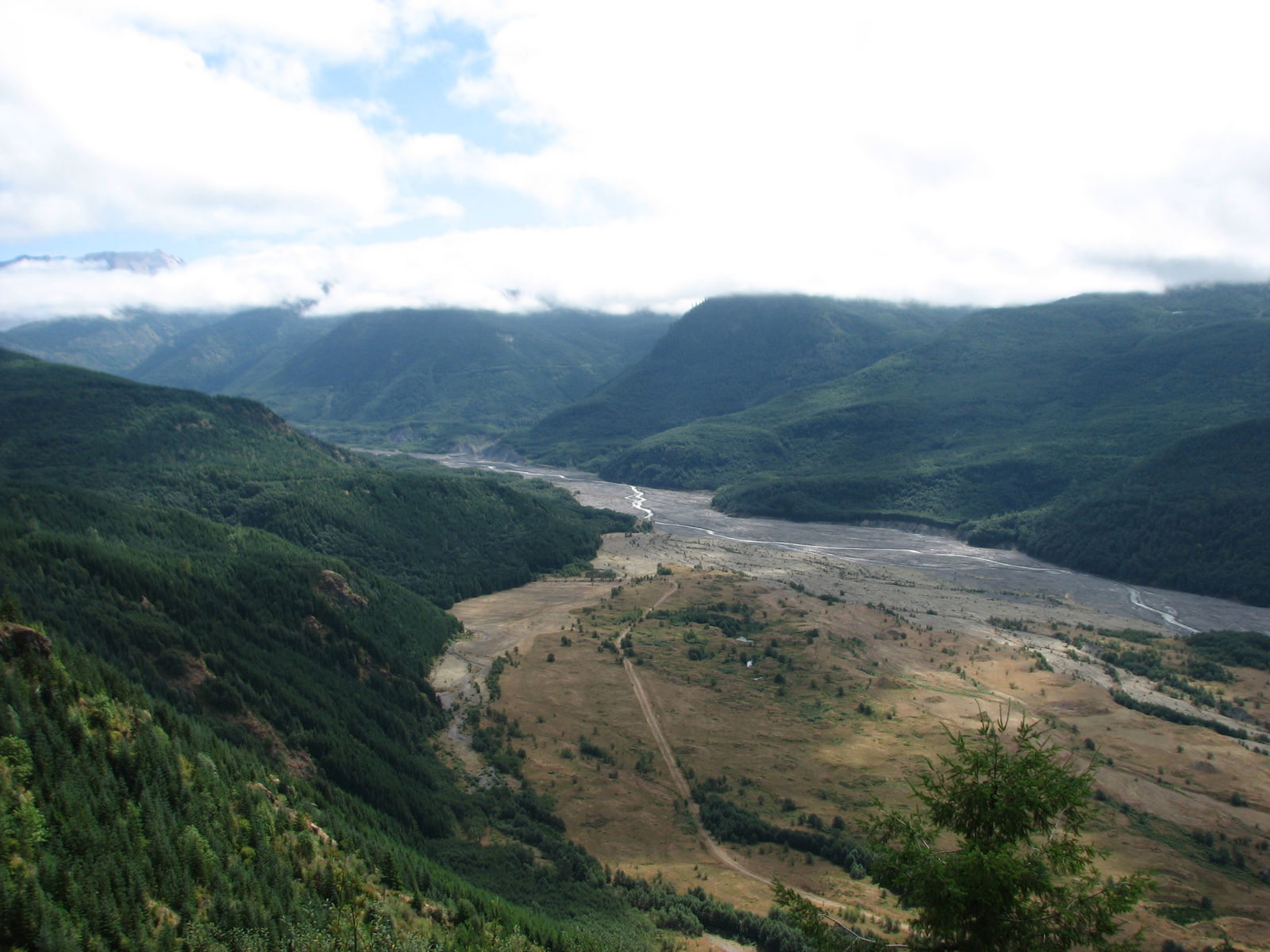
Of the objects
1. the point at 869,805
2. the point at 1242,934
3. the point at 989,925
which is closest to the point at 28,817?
the point at 989,925

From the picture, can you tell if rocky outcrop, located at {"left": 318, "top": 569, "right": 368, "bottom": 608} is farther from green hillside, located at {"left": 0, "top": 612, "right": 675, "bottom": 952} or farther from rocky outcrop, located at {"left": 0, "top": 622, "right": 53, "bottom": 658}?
rocky outcrop, located at {"left": 0, "top": 622, "right": 53, "bottom": 658}

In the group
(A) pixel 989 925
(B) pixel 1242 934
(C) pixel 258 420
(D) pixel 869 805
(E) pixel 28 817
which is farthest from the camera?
(C) pixel 258 420

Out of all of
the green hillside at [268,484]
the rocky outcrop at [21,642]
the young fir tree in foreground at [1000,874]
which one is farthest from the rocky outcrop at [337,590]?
the young fir tree in foreground at [1000,874]

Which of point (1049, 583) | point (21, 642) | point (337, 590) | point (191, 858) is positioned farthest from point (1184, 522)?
point (21, 642)

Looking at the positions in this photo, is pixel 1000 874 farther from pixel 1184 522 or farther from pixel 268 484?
pixel 1184 522

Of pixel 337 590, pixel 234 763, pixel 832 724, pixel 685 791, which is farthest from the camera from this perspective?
pixel 337 590

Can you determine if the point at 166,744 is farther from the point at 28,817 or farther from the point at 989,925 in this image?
the point at 989,925
